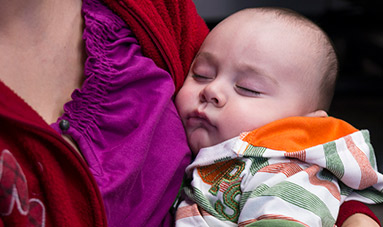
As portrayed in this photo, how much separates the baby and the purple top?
6 cm

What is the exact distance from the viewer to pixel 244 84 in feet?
2.76

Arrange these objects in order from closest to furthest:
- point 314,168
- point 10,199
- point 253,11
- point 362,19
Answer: point 10,199, point 314,168, point 253,11, point 362,19

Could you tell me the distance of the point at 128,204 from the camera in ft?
2.32

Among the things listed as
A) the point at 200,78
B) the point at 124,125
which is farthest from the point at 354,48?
the point at 124,125

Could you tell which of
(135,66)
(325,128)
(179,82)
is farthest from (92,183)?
(325,128)

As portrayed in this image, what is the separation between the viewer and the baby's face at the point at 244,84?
2.70 ft

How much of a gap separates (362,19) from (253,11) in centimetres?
187

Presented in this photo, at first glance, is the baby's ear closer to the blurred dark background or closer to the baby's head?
the baby's head

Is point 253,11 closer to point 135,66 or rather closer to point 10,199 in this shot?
point 135,66

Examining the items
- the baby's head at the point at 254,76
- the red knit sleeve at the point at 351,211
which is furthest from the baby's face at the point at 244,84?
the red knit sleeve at the point at 351,211

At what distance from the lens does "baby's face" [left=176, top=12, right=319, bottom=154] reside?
0.82 meters

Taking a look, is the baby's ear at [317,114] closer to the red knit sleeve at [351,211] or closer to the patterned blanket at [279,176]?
the patterned blanket at [279,176]

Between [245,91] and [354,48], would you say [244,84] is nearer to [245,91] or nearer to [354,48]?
[245,91]

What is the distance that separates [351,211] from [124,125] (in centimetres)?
45
